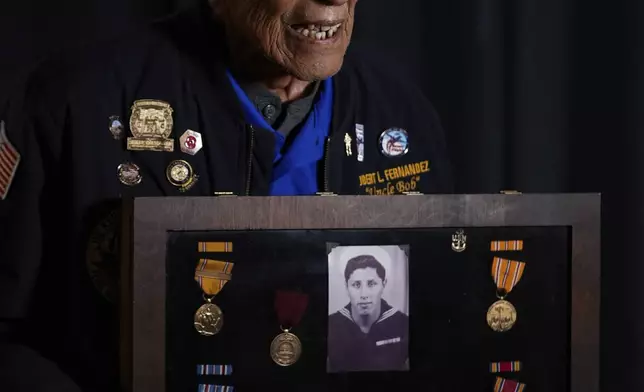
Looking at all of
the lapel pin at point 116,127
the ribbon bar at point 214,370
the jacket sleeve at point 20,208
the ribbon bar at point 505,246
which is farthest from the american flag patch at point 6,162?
the ribbon bar at point 505,246

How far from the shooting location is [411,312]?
106cm

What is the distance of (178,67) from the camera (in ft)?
4.20

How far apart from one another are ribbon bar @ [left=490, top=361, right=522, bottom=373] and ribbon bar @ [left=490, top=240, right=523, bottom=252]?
128 millimetres

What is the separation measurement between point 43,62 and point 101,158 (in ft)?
0.64

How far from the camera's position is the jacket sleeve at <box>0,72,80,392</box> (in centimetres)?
121

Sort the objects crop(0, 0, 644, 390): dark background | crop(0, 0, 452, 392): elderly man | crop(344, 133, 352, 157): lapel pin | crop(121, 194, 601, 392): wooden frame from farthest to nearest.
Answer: crop(0, 0, 644, 390): dark background, crop(344, 133, 352, 157): lapel pin, crop(0, 0, 452, 392): elderly man, crop(121, 194, 601, 392): wooden frame

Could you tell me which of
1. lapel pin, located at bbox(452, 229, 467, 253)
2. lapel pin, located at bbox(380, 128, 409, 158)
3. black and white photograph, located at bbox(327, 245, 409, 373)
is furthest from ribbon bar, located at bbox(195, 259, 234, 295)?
lapel pin, located at bbox(380, 128, 409, 158)

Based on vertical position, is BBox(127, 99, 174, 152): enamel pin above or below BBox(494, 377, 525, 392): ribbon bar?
above

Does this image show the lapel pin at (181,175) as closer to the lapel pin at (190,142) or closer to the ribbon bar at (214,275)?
the lapel pin at (190,142)

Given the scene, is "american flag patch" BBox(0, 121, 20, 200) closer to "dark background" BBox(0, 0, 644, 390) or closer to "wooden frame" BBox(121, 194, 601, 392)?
"wooden frame" BBox(121, 194, 601, 392)

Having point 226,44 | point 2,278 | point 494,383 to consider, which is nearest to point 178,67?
point 226,44

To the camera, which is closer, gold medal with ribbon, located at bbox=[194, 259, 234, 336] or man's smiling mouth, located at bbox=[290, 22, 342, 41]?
gold medal with ribbon, located at bbox=[194, 259, 234, 336]

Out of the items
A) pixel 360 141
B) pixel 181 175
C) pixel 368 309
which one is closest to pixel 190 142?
pixel 181 175

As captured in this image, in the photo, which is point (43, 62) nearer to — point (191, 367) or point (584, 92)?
point (191, 367)
